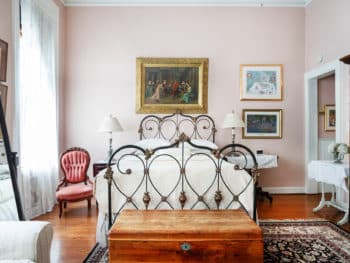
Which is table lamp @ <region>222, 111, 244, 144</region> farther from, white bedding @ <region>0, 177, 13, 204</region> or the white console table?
white bedding @ <region>0, 177, 13, 204</region>

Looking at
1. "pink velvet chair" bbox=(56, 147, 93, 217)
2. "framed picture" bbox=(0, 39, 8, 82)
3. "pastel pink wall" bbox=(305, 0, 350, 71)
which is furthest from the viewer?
"pink velvet chair" bbox=(56, 147, 93, 217)

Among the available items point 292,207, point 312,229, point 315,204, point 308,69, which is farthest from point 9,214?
point 308,69

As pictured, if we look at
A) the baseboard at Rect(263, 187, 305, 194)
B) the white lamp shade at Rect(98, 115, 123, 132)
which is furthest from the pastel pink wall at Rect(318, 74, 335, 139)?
the white lamp shade at Rect(98, 115, 123, 132)

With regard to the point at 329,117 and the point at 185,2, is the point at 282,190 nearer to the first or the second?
the point at 329,117

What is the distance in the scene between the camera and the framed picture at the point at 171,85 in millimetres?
4887

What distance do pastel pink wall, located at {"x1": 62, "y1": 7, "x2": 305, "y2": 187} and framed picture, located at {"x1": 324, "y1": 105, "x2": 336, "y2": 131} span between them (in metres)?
0.71

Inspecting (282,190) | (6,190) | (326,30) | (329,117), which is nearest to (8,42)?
(6,190)

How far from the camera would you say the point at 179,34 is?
4914 mm

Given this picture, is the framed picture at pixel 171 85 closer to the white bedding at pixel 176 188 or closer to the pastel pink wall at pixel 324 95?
the pastel pink wall at pixel 324 95

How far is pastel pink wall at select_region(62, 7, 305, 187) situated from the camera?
488 cm

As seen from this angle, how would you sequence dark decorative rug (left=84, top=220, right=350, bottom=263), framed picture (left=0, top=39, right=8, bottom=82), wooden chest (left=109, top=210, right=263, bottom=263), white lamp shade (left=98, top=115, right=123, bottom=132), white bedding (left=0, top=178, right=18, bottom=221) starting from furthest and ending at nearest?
1. white lamp shade (left=98, top=115, right=123, bottom=132)
2. framed picture (left=0, top=39, right=8, bottom=82)
3. dark decorative rug (left=84, top=220, right=350, bottom=263)
4. white bedding (left=0, top=178, right=18, bottom=221)
5. wooden chest (left=109, top=210, right=263, bottom=263)

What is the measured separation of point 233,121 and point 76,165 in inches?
106

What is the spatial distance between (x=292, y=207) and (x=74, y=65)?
4.51m

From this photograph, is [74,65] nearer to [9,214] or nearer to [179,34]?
[179,34]
